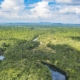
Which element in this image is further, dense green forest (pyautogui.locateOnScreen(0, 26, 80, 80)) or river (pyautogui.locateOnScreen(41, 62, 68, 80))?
river (pyautogui.locateOnScreen(41, 62, 68, 80))

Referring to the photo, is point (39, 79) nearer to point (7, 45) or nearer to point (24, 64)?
point (24, 64)

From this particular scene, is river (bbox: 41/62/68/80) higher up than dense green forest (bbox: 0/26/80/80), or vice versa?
dense green forest (bbox: 0/26/80/80)

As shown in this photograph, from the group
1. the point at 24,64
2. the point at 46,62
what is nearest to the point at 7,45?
the point at 46,62

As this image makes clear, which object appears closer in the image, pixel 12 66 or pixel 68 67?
pixel 12 66

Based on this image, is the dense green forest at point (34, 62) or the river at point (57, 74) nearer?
the dense green forest at point (34, 62)

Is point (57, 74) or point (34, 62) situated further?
point (34, 62)

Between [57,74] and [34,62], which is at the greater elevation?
[34,62]

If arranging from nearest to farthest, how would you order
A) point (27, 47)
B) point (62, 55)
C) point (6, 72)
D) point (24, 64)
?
point (6, 72) → point (24, 64) → point (62, 55) → point (27, 47)

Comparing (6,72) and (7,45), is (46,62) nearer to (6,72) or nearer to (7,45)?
(6,72)

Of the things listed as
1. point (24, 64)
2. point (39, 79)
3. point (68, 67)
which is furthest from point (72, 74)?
point (24, 64)

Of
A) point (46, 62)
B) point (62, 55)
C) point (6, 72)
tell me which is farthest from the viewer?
point (62, 55)
